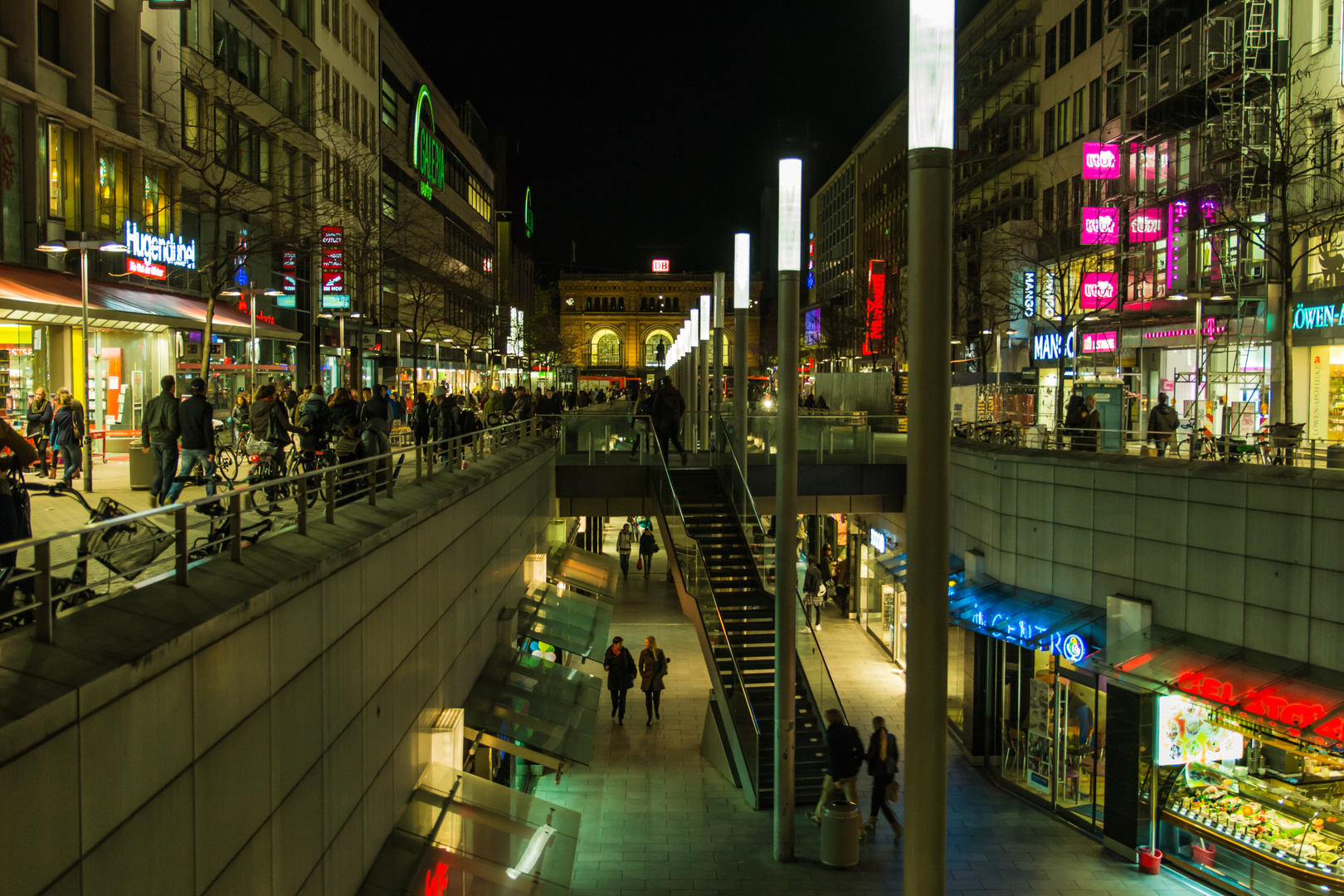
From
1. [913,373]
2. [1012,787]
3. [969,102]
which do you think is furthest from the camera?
[969,102]

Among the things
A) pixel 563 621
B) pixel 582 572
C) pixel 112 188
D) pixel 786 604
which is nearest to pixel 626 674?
pixel 563 621

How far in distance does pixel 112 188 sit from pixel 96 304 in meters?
4.72

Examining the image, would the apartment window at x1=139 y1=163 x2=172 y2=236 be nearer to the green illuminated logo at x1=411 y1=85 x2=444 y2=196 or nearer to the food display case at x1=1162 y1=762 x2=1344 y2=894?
the food display case at x1=1162 y1=762 x2=1344 y2=894

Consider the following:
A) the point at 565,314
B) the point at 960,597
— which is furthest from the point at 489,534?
the point at 565,314

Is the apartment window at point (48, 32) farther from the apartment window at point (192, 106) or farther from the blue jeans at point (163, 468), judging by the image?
the blue jeans at point (163, 468)

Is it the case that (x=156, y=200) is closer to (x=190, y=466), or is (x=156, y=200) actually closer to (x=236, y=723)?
(x=190, y=466)

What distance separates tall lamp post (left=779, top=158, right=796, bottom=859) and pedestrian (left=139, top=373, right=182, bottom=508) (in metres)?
7.36

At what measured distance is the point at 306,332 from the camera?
44125 millimetres

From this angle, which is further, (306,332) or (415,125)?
(415,125)

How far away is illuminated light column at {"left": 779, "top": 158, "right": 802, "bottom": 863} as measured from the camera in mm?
12922

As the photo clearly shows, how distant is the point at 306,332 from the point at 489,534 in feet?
104

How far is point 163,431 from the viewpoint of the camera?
41.4ft

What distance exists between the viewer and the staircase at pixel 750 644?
16.2m

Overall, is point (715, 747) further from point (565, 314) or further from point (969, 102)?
point (565, 314)
